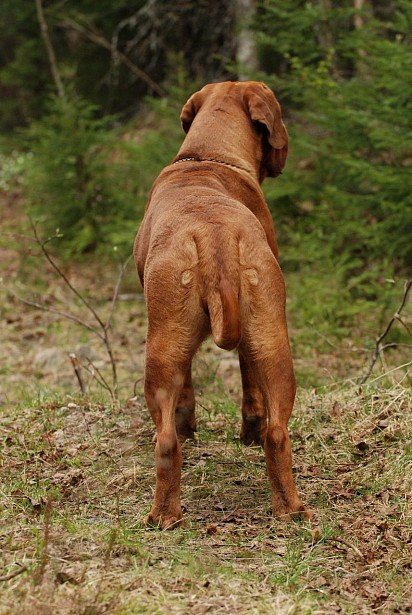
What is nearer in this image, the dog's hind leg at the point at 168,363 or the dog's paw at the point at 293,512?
the dog's hind leg at the point at 168,363

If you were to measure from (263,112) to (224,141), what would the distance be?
1.09 feet

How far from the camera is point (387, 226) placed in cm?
884

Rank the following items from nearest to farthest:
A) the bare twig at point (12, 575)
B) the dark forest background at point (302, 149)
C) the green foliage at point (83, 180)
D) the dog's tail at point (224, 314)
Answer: the bare twig at point (12, 575), the dog's tail at point (224, 314), the dark forest background at point (302, 149), the green foliage at point (83, 180)

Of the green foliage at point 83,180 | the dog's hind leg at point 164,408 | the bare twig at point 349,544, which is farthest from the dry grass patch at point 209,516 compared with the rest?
the green foliage at point 83,180

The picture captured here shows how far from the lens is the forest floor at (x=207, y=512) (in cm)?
356

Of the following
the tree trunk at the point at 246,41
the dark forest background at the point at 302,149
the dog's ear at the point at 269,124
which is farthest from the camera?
the tree trunk at the point at 246,41

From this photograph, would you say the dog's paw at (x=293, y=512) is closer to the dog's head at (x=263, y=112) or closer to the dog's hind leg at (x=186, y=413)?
the dog's hind leg at (x=186, y=413)

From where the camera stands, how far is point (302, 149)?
33.7ft

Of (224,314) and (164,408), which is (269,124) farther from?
(164,408)

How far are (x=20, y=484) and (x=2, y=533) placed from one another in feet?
2.82

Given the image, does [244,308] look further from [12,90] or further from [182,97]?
[12,90]

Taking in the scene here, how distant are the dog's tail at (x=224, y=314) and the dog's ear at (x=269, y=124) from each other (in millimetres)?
1889

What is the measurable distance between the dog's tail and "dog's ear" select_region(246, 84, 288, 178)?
189cm

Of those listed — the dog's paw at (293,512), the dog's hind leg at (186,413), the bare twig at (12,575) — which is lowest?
the dog's hind leg at (186,413)
